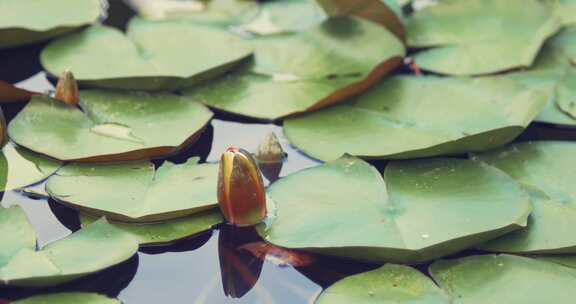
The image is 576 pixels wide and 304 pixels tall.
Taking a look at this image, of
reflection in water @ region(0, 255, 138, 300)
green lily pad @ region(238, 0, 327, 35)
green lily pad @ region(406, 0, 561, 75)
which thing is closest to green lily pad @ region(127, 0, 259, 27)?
green lily pad @ region(238, 0, 327, 35)

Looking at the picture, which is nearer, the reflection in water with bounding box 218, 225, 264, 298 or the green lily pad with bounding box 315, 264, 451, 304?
the green lily pad with bounding box 315, 264, 451, 304

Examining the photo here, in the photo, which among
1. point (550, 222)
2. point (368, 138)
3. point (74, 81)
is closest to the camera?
point (550, 222)

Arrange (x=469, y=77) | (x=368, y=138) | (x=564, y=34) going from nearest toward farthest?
(x=368, y=138), (x=469, y=77), (x=564, y=34)

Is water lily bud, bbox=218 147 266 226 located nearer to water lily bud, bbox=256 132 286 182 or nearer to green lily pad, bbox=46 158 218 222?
green lily pad, bbox=46 158 218 222

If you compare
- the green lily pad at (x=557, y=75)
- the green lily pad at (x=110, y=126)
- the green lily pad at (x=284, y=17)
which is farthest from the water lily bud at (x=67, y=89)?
the green lily pad at (x=557, y=75)

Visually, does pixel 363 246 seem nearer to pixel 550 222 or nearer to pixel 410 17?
pixel 550 222

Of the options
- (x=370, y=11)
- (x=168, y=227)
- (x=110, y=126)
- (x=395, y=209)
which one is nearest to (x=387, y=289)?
(x=395, y=209)

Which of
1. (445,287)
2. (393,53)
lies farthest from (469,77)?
(445,287)
